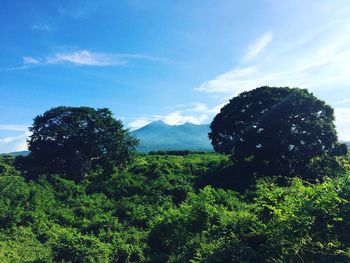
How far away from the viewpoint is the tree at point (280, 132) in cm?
2778

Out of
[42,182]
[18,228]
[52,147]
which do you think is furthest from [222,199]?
[52,147]

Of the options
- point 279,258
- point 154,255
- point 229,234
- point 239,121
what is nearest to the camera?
point 279,258

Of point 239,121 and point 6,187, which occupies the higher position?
point 239,121

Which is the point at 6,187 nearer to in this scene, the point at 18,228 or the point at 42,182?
the point at 42,182

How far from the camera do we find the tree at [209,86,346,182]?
27781 millimetres

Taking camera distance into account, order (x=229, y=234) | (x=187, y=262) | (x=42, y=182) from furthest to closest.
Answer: (x=42, y=182)
(x=229, y=234)
(x=187, y=262)

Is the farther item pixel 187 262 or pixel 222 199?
pixel 222 199

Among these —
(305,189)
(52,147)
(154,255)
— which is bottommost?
(154,255)

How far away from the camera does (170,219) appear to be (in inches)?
567

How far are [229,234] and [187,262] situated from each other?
5.11ft

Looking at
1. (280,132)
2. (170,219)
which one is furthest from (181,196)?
→ (170,219)

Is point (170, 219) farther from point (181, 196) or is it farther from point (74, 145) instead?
point (74, 145)

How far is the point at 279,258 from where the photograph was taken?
25.9ft

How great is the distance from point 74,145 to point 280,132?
18.7 m
